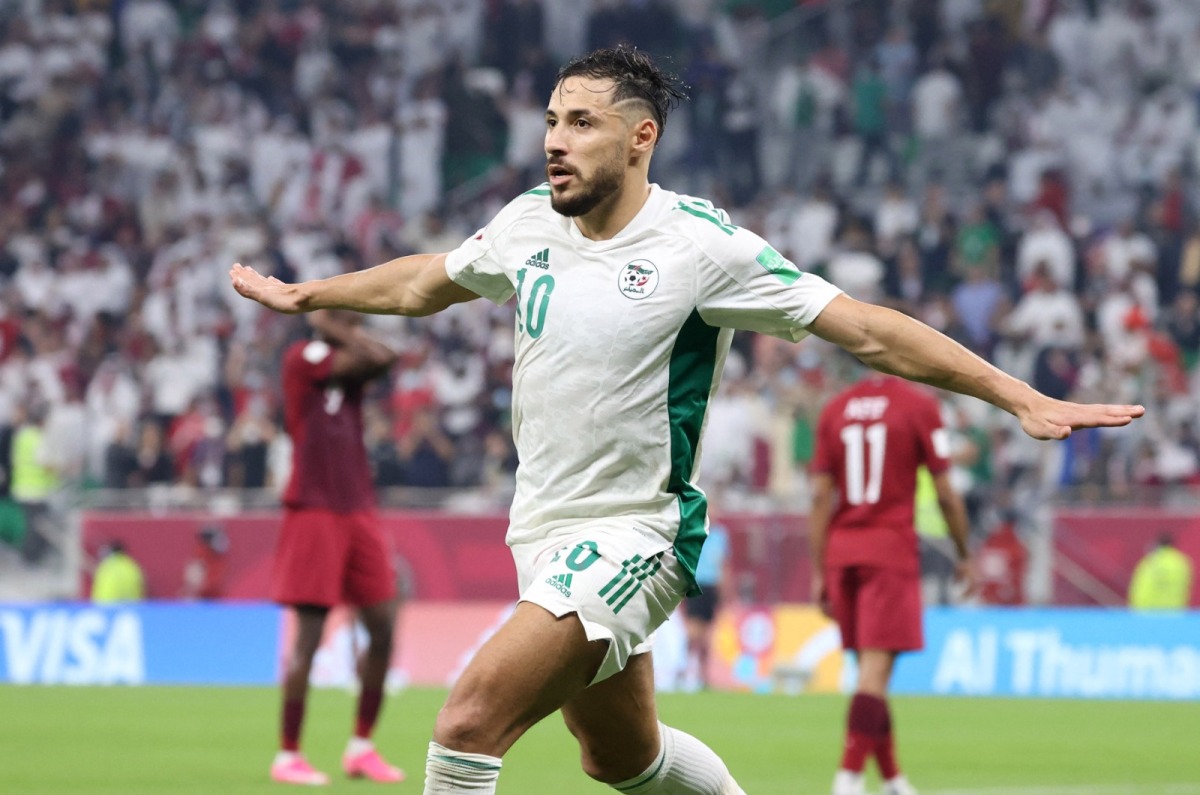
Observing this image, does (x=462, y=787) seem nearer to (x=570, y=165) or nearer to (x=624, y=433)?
(x=624, y=433)

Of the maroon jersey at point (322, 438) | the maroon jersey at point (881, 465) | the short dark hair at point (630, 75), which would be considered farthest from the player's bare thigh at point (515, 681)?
the maroon jersey at point (322, 438)

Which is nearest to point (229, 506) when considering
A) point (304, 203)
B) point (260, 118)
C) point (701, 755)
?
point (304, 203)

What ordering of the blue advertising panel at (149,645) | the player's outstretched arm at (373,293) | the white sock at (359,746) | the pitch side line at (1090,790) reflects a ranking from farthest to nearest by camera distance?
the blue advertising panel at (149,645)
the white sock at (359,746)
the pitch side line at (1090,790)
the player's outstretched arm at (373,293)

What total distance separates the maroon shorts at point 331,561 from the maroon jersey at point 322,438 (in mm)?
90

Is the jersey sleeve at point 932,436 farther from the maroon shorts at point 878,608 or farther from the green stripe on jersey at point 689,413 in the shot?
the green stripe on jersey at point 689,413

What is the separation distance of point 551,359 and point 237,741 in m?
7.79

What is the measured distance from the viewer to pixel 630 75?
229 inches

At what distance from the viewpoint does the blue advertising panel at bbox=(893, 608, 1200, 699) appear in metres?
16.8

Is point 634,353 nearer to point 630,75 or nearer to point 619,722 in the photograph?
point 630,75

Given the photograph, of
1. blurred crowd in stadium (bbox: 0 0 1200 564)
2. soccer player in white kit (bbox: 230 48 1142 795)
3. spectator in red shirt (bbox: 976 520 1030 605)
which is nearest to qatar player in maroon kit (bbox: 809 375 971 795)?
soccer player in white kit (bbox: 230 48 1142 795)

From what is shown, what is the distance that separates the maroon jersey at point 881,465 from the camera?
970 cm

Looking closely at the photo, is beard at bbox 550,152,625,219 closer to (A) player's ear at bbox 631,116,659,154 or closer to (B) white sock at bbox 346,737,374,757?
(A) player's ear at bbox 631,116,659,154

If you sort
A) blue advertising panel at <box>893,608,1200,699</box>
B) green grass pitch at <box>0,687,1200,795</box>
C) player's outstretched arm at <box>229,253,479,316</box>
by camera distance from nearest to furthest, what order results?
player's outstretched arm at <box>229,253,479,316</box>
green grass pitch at <box>0,687,1200,795</box>
blue advertising panel at <box>893,608,1200,699</box>

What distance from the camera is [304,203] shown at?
25.8m
